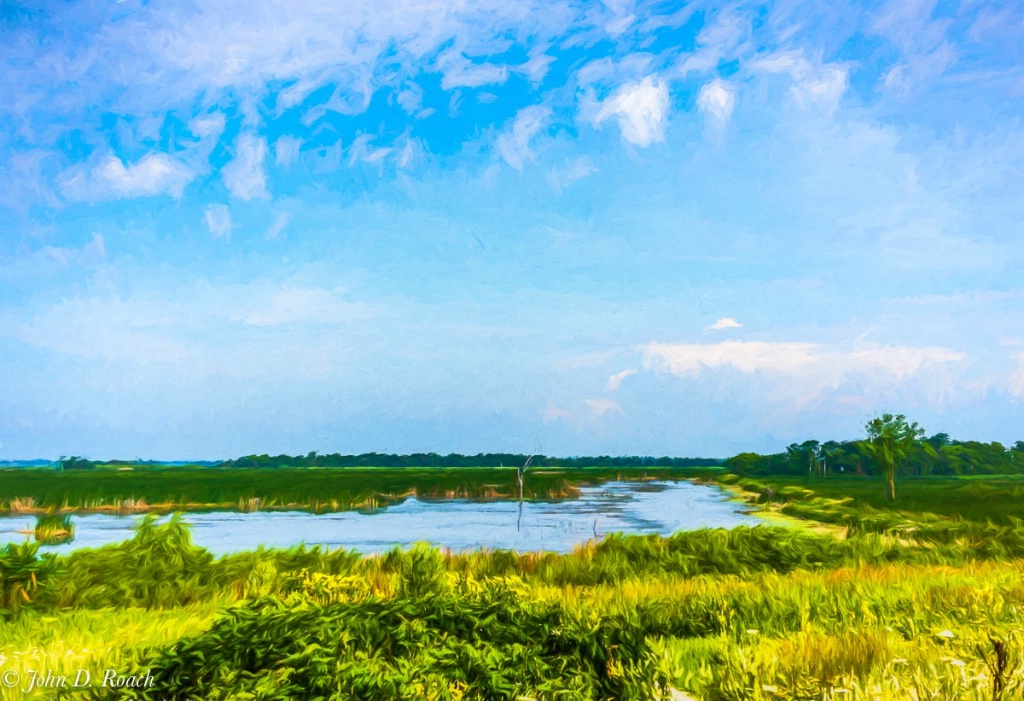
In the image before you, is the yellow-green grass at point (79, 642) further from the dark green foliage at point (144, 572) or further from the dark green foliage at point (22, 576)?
the dark green foliage at point (144, 572)

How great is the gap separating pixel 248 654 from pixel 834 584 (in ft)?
26.5

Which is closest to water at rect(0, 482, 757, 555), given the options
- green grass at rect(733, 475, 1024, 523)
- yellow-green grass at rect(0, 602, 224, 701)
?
green grass at rect(733, 475, 1024, 523)

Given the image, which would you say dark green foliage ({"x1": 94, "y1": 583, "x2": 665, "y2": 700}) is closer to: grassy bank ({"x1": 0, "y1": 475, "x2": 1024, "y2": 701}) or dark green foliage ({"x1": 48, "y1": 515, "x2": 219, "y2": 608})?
grassy bank ({"x1": 0, "y1": 475, "x2": 1024, "y2": 701})

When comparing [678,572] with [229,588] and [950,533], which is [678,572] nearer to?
[229,588]

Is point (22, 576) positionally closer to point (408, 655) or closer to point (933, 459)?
point (408, 655)

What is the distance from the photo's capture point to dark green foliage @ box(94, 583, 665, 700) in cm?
375

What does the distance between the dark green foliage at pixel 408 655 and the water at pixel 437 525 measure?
55.4 feet

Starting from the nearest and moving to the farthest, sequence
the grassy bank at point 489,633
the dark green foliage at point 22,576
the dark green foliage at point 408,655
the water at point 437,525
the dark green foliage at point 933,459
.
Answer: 1. the dark green foliage at point 408,655
2. the grassy bank at point 489,633
3. the dark green foliage at point 22,576
4. the water at point 437,525
5. the dark green foliage at point 933,459

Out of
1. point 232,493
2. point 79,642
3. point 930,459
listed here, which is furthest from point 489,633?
point 930,459

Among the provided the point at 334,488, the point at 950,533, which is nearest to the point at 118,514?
the point at 334,488

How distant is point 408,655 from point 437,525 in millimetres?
29452

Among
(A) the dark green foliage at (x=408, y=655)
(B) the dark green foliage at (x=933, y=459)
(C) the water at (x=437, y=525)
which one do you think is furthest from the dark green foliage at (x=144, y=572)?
(B) the dark green foliage at (x=933, y=459)

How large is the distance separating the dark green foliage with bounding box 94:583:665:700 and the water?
1688cm

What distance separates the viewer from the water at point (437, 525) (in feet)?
85.0
